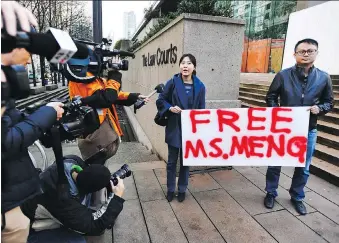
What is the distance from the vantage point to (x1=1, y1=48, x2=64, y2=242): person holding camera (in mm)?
1294

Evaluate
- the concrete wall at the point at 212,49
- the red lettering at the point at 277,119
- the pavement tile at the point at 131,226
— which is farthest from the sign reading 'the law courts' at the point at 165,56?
the pavement tile at the point at 131,226

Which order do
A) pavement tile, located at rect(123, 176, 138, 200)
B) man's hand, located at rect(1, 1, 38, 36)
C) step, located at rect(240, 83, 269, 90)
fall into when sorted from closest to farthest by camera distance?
man's hand, located at rect(1, 1, 38, 36)
pavement tile, located at rect(123, 176, 138, 200)
step, located at rect(240, 83, 269, 90)

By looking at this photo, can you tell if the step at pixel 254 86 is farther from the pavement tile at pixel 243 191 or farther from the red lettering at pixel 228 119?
the red lettering at pixel 228 119

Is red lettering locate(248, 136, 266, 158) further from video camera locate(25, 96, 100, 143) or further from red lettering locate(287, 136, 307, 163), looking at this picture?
video camera locate(25, 96, 100, 143)

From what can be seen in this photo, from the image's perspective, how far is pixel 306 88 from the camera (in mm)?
2824

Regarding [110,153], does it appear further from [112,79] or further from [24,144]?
[24,144]

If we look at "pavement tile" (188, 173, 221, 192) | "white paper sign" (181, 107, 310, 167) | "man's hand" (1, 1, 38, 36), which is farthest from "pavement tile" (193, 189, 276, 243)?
"man's hand" (1, 1, 38, 36)

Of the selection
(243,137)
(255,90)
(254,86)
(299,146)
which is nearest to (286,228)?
(299,146)

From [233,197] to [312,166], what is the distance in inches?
68.3

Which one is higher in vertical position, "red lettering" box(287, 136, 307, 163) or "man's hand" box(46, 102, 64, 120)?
"man's hand" box(46, 102, 64, 120)

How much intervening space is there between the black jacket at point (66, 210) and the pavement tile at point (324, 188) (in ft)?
9.25

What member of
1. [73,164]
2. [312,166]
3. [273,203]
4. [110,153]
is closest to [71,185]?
[73,164]

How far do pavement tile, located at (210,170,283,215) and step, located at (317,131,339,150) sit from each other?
6.45 ft

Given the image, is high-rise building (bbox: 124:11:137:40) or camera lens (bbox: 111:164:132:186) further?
high-rise building (bbox: 124:11:137:40)
